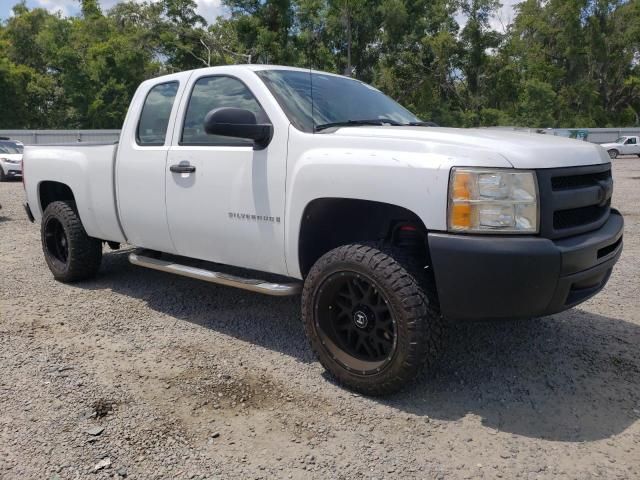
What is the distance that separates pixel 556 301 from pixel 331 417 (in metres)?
1.32

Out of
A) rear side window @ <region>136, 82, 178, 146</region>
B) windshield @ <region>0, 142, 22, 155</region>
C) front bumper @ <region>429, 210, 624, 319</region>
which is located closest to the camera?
front bumper @ <region>429, 210, 624, 319</region>

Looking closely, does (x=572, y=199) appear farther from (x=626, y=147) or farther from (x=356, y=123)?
(x=626, y=147)

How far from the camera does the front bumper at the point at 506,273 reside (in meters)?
2.88

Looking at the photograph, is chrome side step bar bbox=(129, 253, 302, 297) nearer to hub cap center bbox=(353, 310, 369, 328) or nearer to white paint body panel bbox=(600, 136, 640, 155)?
hub cap center bbox=(353, 310, 369, 328)

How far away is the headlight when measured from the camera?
293 centimetres

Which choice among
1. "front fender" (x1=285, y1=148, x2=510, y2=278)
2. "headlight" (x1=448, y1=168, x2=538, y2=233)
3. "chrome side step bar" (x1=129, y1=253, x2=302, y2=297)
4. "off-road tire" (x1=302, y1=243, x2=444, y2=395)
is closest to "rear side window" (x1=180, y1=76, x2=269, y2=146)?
"front fender" (x1=285, y1=148, x2=510, y2=278)

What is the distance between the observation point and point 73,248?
18.2 ft

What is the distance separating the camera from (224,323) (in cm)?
469

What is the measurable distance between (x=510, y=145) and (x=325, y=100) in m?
1.48

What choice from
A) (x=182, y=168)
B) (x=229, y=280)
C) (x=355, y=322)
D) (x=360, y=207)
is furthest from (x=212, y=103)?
(x=355, y=322)

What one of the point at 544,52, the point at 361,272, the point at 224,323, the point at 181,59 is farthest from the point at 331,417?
the point at 544,52

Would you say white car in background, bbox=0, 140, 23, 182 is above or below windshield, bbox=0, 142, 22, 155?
below

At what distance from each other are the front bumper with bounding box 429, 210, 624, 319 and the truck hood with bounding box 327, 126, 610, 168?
1.34ft

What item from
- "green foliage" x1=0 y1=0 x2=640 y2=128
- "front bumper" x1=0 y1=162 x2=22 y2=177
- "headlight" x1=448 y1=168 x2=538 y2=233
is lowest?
"front bumper" x1=0 y1=162 x2=22 y2=177
